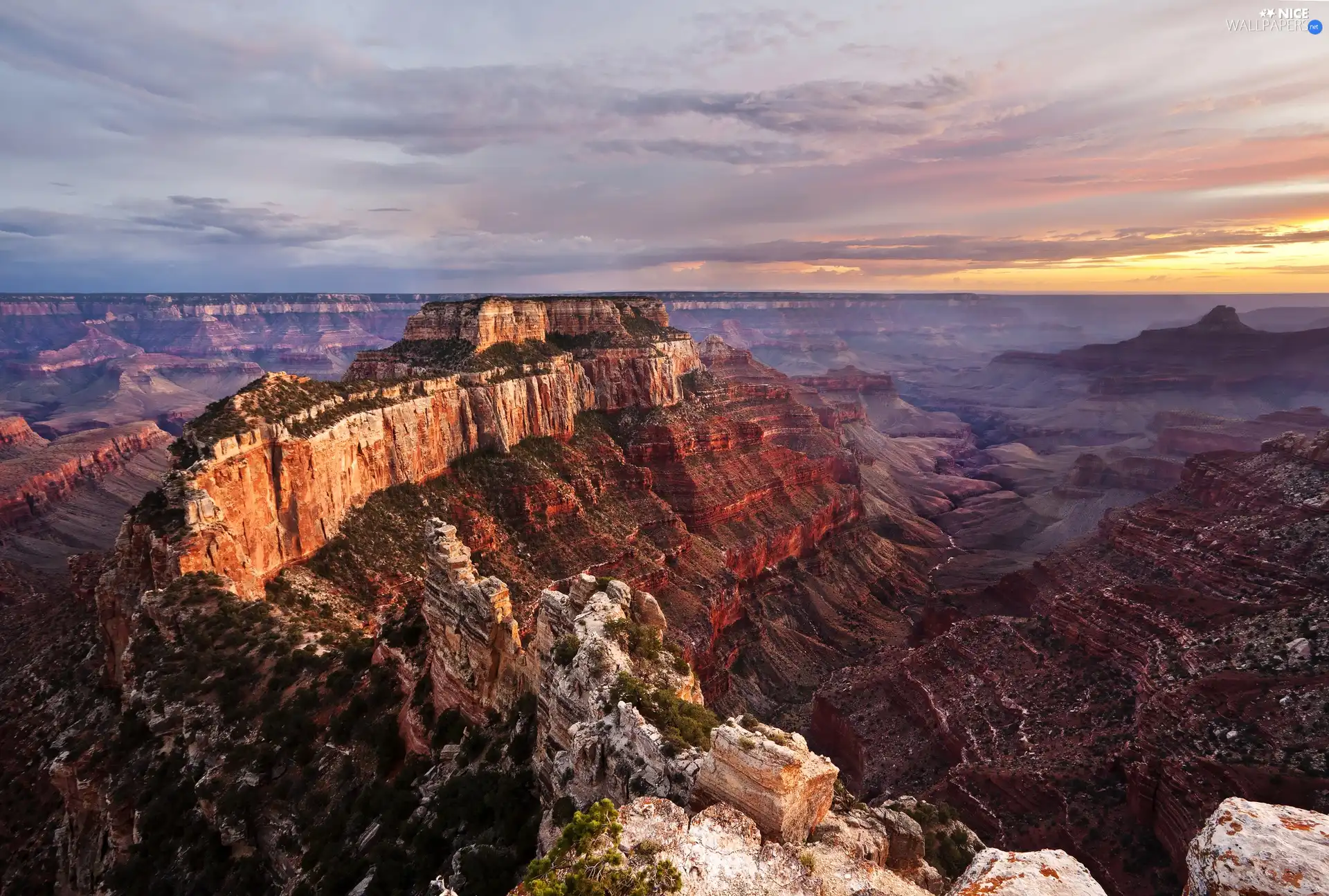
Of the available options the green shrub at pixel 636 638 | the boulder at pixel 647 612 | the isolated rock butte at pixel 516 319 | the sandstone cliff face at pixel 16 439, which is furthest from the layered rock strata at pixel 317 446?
the sandstone cliff face at pixel 16 439

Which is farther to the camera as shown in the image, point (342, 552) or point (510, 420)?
point (510, 420)

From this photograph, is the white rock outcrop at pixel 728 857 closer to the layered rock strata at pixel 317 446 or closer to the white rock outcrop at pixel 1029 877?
the white rock outcrop at pixel 1029 877

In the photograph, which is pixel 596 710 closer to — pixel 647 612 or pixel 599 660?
pixel 599 660

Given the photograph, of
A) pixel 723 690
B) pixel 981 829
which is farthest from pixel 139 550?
pixel 981 829

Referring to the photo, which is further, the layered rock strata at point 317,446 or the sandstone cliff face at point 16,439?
the sandstone cliff face at point 16,439

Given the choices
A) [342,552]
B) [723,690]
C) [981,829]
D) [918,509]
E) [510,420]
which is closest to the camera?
[981,829]

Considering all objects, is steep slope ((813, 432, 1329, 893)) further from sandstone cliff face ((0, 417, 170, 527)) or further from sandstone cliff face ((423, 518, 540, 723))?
sandstone cliff face ((0, 417, 170, 527))

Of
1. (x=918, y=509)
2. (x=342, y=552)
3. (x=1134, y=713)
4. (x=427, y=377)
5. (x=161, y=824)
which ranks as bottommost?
(x=918, y=509)

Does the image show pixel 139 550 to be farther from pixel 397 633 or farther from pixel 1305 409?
pixel 1305 409
